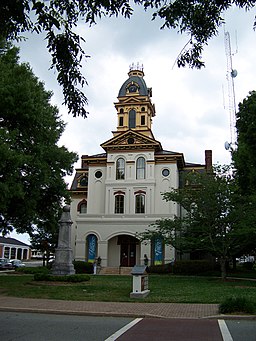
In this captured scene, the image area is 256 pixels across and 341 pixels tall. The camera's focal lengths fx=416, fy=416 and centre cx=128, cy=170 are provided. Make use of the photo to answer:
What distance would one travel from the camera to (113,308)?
1324 cm

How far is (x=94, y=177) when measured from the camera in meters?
46.5

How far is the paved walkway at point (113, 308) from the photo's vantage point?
39.9 feet

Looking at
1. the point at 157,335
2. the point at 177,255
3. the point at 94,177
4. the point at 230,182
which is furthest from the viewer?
the point at 94,177

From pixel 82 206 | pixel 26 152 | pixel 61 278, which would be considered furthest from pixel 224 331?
pixel 82 206

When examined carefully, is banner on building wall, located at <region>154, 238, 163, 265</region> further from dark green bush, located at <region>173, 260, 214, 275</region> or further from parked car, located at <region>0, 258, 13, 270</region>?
parked car, located at <region>0, 258, 13, 270</region>

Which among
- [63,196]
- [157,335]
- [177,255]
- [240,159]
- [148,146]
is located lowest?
[157,335]

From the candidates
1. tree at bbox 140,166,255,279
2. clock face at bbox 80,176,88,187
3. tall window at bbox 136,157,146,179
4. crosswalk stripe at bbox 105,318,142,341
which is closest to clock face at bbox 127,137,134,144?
tall window at bbox 136,157,146,179

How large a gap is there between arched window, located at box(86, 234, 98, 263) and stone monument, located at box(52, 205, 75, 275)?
1804 centimetres

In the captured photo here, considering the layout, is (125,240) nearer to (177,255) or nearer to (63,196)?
(177,255)

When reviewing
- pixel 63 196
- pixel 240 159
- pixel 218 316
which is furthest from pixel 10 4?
pixel 240 159

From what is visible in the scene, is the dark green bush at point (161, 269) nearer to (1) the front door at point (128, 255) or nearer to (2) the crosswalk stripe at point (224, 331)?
(1) the front door at point (128, 255)

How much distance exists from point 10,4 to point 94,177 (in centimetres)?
4189

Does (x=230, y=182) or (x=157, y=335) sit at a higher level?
(x=230, y=182)

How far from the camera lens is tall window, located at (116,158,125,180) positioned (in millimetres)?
44969
